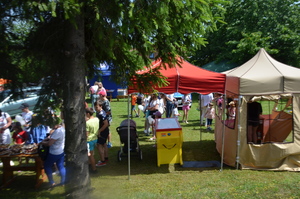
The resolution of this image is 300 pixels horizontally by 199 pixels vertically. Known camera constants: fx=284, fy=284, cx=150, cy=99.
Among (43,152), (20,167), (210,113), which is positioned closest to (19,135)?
(20,167)

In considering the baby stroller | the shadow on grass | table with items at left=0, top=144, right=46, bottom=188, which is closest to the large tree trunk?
table with items at left=0, top=144, right=46, bottom=188

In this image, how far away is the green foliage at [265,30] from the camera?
24.8 metres

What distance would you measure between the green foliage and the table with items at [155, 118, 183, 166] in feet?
62.4

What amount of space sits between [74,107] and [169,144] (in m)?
3.93

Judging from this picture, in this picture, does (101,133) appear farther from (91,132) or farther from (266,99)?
(266,99)

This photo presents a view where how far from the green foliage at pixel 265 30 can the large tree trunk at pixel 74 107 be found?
2233 centimetres

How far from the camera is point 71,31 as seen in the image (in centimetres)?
429

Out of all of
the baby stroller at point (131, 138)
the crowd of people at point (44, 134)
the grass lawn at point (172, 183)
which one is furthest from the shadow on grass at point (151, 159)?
the crowd of people at point (44, 134)

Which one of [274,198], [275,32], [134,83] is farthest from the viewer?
[275,32]

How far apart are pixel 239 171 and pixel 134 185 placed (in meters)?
2.73

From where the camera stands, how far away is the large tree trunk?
432 centimetres

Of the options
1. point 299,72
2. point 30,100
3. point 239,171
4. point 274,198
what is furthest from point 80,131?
point 299,72

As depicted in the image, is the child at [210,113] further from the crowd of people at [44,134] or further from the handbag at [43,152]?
the handbag at [43,152]

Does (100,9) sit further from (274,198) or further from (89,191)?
(274,198)
